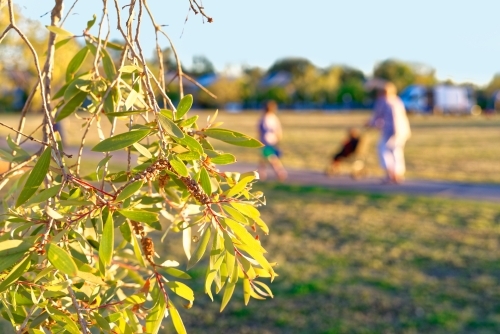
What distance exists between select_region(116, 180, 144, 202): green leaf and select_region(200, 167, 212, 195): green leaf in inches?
3.9

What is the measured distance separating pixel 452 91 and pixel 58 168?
2723 inches

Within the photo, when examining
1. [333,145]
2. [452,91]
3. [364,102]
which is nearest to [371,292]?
[333,145]

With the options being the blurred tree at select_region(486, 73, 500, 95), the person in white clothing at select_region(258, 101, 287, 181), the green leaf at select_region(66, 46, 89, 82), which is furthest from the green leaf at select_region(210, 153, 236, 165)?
the blurred tree at select_region(486, 73, 500, 95)

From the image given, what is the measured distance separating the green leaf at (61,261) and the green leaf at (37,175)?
0.13 meters

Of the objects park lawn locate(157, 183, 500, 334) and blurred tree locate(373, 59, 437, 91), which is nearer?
park lawn locate(157, 183, 500, 334)

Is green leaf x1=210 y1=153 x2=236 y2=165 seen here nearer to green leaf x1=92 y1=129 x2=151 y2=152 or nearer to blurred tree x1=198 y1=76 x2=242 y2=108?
green leaf x1=92 y1=129 x2=151 y2=152

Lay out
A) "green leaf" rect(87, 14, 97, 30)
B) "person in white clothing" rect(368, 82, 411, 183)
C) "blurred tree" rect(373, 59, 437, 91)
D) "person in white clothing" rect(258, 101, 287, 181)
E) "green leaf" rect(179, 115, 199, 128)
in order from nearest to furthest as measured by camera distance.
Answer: "green leaf" rect(179, 115, 199, 128) → "green leaf" rect(87, 14, 97, 30) → "person in white clothing" rect(368, 82, 411, 183) → "person in white clothing" rect(258, 101, 287, 181) → "blurred tree" rect(373, 59, 437, 91)

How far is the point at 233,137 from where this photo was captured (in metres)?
0.98

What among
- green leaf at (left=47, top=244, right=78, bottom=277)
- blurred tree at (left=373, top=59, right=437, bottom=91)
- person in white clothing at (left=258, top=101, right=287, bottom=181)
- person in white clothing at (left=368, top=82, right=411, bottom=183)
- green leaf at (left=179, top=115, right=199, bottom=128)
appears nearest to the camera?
green leaf at (left=47, top=244, right=78, bottom=277)

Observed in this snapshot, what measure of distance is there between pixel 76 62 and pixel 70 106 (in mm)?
180

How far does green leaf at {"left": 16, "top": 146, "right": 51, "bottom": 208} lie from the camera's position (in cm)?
92

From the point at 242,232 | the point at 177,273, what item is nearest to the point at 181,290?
the point at 177,273

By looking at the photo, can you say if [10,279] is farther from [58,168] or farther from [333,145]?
[333,145]

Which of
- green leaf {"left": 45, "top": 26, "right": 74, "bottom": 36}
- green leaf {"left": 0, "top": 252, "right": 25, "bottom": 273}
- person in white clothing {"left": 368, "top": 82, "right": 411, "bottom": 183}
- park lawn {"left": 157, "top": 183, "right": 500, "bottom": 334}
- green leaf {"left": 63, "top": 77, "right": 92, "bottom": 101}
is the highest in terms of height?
green leaf {"left": 45, "top": 26, "right": 74, "bottom": 36}
